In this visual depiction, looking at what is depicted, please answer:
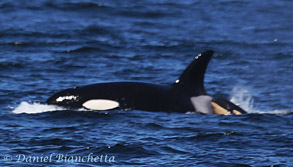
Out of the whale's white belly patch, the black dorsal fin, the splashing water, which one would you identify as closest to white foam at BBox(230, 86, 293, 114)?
the splashing water

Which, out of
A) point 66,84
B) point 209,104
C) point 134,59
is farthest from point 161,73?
point 209,104

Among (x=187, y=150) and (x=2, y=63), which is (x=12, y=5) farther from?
(x=187, y=150)

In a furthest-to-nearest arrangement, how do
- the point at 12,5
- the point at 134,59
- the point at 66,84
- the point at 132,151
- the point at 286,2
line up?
the point at 286,2 < the point at 12,5 < the point at 134,59 < the point at 66,84 < the point at 132,151

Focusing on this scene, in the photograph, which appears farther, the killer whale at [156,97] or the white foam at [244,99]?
the white foam at [244,99]

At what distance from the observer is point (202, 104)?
16.6 meters

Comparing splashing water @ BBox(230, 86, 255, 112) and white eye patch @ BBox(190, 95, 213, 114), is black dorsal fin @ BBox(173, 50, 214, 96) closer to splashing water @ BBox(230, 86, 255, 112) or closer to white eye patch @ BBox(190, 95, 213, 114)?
white eye patch @ BBox(190, 95, 213, 114)

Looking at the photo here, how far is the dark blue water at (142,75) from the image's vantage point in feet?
42.4

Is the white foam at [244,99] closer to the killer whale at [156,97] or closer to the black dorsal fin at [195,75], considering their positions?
the killer whale at [156,97]

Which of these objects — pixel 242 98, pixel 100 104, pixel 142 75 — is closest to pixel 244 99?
pixel 242 98

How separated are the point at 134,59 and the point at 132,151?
42.4ft

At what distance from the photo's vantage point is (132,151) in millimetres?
12891

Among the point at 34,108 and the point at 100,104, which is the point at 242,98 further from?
the point at 34,108

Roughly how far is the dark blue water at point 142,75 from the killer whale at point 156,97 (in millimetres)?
325

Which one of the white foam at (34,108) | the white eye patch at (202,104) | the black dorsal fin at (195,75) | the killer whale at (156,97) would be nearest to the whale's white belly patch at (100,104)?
the killer whale at (156,97)
